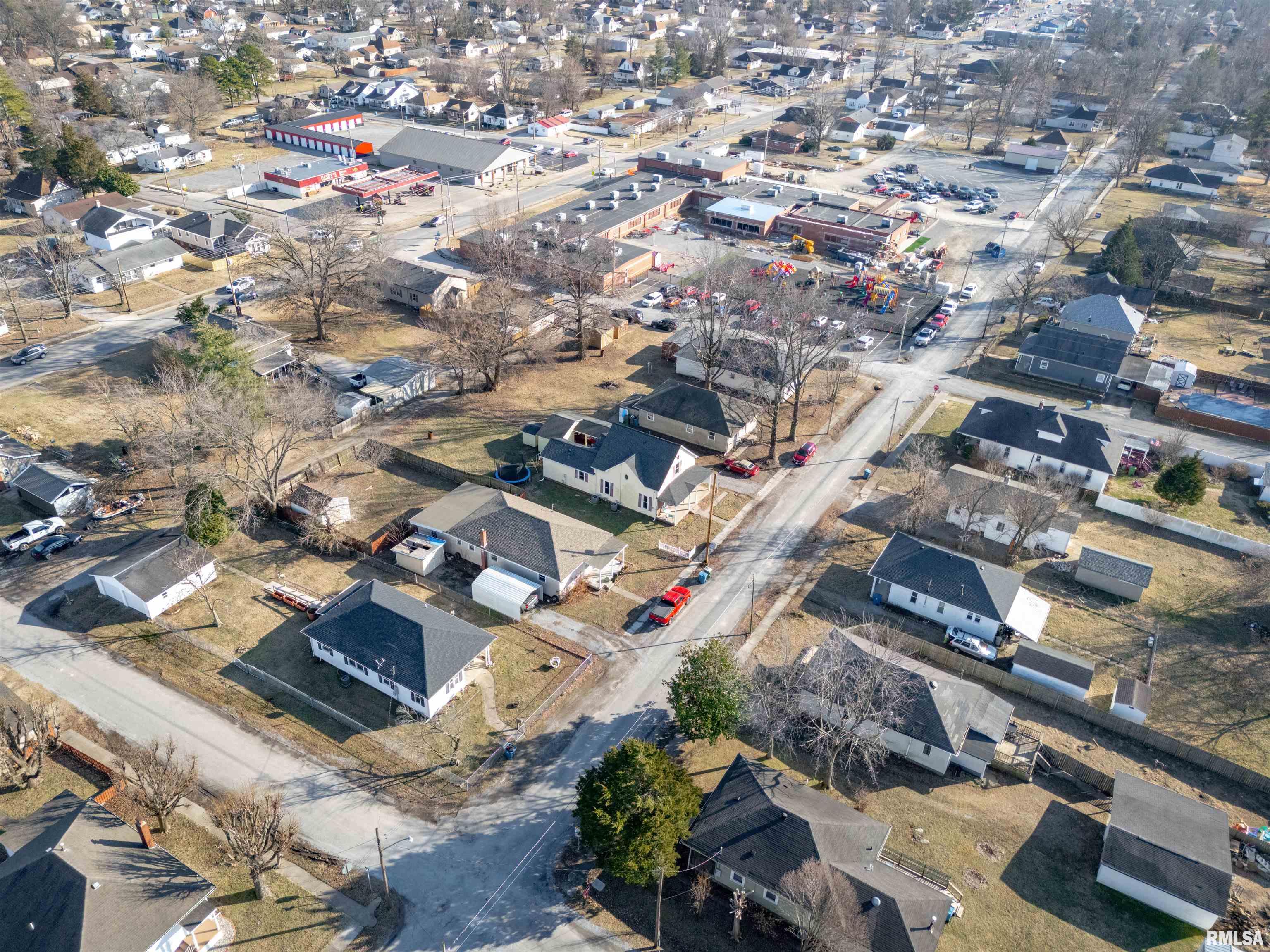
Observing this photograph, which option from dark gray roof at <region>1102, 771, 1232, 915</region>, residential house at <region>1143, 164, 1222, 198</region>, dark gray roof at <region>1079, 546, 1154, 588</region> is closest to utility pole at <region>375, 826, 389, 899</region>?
dark gray roof at <region>1102, 771, 1232, 915</region>

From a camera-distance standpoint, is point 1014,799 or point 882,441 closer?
point 1014,799

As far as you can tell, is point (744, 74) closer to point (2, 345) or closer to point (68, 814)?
point (2, 345)

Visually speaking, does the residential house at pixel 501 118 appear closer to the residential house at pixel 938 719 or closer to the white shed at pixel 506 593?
the white shed at pixel 506 593

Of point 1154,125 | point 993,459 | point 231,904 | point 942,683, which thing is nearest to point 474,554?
point 231,904

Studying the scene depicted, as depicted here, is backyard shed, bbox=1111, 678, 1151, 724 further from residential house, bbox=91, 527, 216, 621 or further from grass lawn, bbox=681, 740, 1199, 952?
residential house, bbox=91, 527, 216, 621

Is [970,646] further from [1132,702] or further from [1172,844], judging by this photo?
[1172,844]
